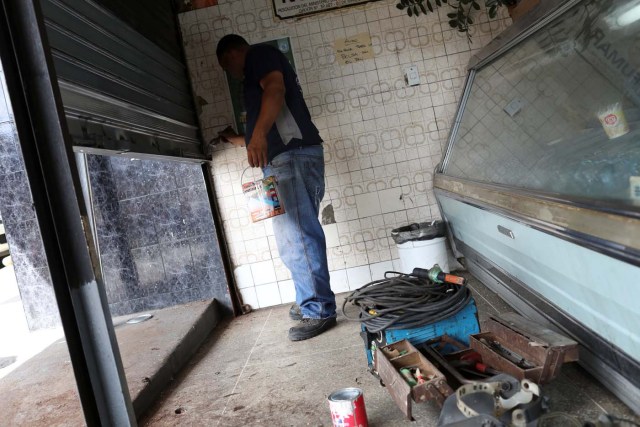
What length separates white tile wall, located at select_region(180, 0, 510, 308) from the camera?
12.0 feet

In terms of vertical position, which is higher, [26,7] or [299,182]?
[26,7]

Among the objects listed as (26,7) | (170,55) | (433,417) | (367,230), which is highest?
(170,55)

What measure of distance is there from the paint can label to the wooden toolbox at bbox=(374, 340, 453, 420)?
1.11 meters

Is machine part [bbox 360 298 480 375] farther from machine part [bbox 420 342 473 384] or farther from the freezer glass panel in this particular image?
the freezer glass panel

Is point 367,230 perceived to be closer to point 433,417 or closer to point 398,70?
point 398,70

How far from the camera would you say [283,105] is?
3.02m

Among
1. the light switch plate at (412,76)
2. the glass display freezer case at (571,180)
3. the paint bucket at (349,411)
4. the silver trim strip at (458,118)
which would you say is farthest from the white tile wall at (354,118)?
the paint bucket at (349,411)

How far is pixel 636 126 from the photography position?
150 centimetres

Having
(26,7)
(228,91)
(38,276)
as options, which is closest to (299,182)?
(228,91)

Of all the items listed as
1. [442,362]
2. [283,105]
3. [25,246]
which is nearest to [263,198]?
[283,105]

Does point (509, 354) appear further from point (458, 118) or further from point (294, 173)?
point (458, 118)

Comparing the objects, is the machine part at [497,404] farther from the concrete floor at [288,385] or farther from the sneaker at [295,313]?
the sneaker at [295,313]

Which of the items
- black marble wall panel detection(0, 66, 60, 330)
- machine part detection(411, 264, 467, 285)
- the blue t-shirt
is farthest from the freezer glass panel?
black marble wall panel detection(0, 66, 60, 330)

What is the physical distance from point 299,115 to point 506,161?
1.32 metres
